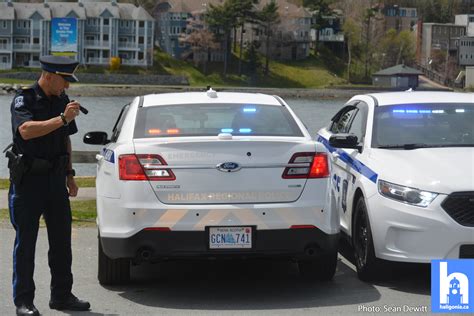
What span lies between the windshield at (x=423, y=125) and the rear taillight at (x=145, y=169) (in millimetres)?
2594

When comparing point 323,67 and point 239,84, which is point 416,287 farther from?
point 323,67

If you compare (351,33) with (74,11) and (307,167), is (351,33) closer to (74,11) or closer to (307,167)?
(74,11)

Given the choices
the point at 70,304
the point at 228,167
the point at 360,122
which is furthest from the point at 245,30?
the point at 70,304

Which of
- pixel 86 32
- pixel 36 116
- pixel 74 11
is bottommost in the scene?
pixel 86 32

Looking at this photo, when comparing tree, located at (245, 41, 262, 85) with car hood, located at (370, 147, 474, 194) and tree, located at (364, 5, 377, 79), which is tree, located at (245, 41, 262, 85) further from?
car hood, located at (370, 147, 474, 194)

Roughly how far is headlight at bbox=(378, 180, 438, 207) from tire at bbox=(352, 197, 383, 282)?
0.37 meters

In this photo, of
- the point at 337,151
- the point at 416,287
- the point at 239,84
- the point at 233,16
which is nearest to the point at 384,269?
the point at 416,287

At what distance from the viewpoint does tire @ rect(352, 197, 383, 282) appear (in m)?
8.62

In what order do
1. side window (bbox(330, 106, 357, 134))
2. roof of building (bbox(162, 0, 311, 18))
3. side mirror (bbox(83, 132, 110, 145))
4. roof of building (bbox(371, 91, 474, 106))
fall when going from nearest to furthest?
side mirror (bbox(83, 132, 110, 145)) → roof of building (bbox(371, 91, 474, 106)) → side window (bbox(330, 106, 357, 134)) → roof of building (bbox(162, 0, 311, 18))

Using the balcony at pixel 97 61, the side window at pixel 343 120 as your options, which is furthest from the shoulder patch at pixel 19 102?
the balcony at pixel 97 61

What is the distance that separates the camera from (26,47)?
130m

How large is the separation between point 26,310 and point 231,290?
1994 millimetres

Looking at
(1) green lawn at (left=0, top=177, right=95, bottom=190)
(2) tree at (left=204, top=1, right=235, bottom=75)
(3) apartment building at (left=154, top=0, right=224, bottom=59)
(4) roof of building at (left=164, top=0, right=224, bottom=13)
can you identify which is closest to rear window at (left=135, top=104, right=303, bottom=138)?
A: (1) green lawn at (left=0, top=177, right=95, bottom=190)

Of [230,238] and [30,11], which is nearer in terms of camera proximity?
[230,238]
